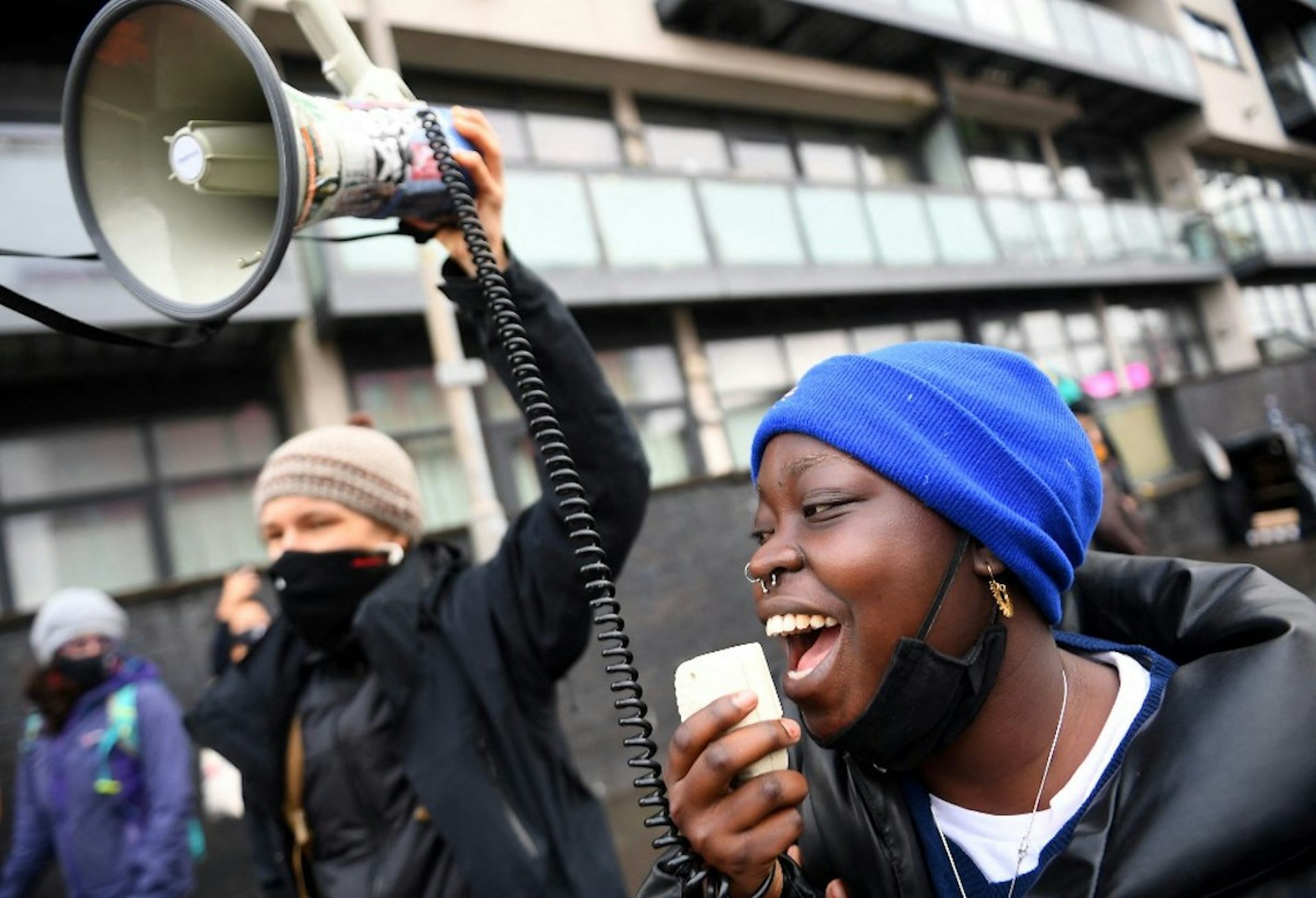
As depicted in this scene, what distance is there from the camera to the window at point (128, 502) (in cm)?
811

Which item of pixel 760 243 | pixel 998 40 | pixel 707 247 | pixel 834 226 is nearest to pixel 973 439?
pixel 707 247

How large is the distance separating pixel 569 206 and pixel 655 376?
8.21ft

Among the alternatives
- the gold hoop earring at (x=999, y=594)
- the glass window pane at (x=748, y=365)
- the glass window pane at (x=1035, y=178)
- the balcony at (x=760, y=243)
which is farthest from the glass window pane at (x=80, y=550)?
the glass window pane at (x=1035, y=178)

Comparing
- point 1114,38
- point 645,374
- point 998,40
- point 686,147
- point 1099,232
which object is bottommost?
point 645,374

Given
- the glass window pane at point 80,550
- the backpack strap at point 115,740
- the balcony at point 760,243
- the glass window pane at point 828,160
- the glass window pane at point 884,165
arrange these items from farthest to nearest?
the glass window pane at point 884,165
the glass window pane at point 828,160
the balcony at point 760,243
the glass window pane at point 80,550
the backpack strap at point 115,740

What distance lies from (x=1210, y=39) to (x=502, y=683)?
27.5 metres

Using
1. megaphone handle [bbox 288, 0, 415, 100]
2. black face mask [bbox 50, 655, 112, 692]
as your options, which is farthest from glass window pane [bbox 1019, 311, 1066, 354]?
megaphone handle [bbox 288, 0, 415, 100]

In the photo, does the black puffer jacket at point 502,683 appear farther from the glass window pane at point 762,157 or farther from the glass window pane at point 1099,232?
the glass window pane at point 1099,232

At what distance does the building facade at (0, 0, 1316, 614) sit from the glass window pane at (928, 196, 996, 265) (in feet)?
0.17

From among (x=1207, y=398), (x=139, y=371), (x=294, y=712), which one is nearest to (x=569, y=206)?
(x=139, y=371)

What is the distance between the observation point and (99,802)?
341 centimetres

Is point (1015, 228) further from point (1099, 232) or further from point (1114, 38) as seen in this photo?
point (1114, 38)

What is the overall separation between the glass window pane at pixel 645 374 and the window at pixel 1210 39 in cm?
1843

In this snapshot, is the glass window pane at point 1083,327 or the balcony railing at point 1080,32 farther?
the glass window pane at point 1083,327
